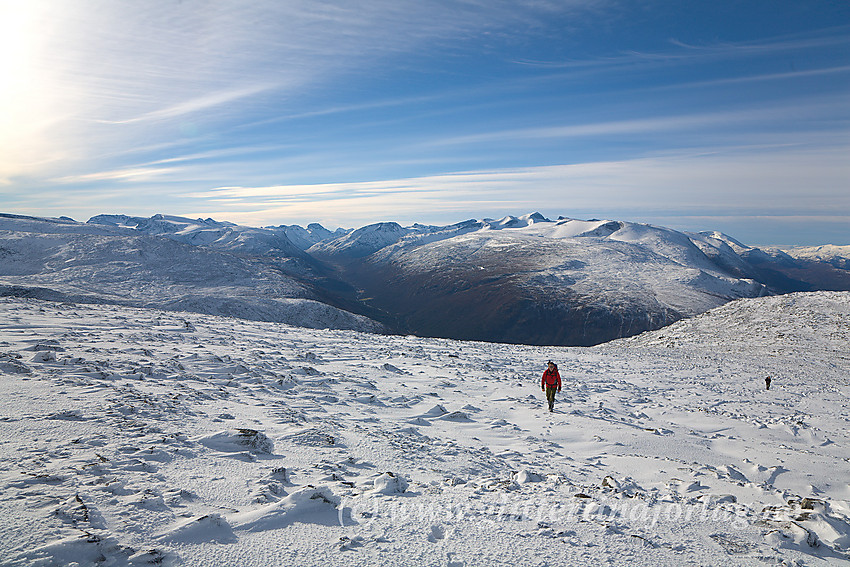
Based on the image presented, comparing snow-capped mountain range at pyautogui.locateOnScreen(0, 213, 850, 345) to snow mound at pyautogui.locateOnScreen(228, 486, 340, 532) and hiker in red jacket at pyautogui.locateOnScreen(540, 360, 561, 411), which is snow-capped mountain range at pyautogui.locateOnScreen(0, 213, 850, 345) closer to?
hiker in red jacket at pyautogui.locateOnScreen(540, 360, 561, 411)

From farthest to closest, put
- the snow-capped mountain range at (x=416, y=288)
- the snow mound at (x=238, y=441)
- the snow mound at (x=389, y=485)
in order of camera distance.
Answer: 1. the snow-capped mountain range at (x=416, y=288)
2. the snow mound at (x=238, y=441)
3. the snow mound at (x=389, y=485)

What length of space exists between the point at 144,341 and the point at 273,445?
12.2m

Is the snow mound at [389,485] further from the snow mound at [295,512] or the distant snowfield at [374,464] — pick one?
the snow mound at [295,512]

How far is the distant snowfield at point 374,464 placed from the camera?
4723 mm

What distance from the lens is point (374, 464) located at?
25.0 ft

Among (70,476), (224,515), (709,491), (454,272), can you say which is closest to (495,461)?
(709,491)

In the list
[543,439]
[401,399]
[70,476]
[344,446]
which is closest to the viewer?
[70,476]

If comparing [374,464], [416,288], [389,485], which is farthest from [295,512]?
[416,288]

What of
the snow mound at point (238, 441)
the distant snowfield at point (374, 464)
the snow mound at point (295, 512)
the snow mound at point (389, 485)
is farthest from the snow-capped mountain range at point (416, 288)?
the snow mound at point (295, 512)

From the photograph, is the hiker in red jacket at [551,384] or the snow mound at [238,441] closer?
the snow mound at [238,441]

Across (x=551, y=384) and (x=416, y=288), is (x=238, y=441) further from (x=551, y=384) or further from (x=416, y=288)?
(x=416, y=288)

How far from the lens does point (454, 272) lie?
181250 millimetres

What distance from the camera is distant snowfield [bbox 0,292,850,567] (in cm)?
472

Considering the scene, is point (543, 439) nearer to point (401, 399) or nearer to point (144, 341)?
point (401, 399)
